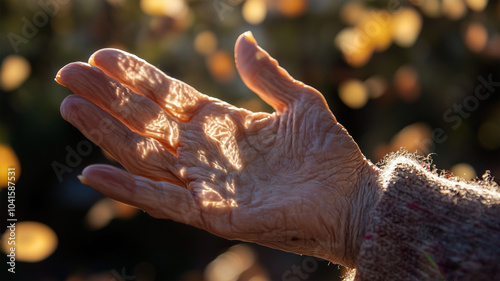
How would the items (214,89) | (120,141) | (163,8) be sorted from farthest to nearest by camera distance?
(214,89)
(163,8)
(120,141)

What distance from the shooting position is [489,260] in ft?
2.76

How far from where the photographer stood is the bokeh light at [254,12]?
181cm

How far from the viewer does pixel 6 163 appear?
1.58 meters

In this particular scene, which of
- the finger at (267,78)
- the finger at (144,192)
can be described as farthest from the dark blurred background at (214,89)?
the finger at (144,192)

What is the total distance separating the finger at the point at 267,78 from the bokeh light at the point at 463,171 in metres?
0.86

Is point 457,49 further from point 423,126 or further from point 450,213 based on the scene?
point 450,213

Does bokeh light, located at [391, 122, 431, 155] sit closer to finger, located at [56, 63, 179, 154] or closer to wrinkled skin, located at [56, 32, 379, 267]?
wrinkled skin, located at [56, 32, 379, 267]


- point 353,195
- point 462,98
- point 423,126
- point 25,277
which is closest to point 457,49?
point 462,98

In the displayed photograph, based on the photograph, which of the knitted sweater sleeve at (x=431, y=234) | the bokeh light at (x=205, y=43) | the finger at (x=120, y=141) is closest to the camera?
the knitted sweater sleeve at (x=431, y=234)

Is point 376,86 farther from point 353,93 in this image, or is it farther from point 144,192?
point 144,192

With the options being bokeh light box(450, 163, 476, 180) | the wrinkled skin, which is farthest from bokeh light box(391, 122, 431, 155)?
the wrinkled skin

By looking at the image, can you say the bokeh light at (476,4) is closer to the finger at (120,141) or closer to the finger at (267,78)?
the finger at (267,78)

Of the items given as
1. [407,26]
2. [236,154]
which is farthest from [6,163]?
[407,26]

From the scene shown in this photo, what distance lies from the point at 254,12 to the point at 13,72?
0.90 metres
